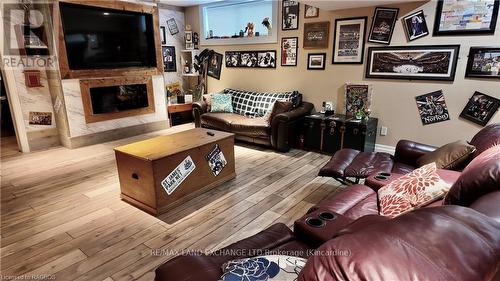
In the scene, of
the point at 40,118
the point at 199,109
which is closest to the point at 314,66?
the point at 199,109

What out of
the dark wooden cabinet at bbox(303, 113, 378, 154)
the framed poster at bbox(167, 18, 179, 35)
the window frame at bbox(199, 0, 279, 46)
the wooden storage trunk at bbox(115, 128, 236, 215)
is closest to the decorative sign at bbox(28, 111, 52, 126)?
the wooden storage trunk at bbox(115, 128, 236, 215)

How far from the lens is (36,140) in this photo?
4.38 metres

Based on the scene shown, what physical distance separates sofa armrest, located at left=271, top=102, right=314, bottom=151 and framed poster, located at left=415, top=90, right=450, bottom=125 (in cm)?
158

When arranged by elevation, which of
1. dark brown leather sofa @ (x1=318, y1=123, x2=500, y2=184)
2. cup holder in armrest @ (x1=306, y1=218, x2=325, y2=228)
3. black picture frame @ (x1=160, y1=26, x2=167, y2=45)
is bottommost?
dark brown leather sofa @ (x1=318, y1=123, x2=500, y2=184)

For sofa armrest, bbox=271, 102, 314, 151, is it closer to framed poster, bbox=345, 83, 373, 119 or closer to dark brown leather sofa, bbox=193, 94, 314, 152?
dark brown leather sofa, bbox=193, 94, 314, 152

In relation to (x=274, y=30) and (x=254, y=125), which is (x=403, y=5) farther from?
(x=254, y=125)

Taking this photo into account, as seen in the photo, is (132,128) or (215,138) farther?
(132,128)

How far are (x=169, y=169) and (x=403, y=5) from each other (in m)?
3.55

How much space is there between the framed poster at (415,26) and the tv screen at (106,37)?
4177 mm

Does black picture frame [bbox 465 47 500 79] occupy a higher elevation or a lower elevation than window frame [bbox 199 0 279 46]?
lower

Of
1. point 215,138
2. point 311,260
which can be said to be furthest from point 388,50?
point 311,260

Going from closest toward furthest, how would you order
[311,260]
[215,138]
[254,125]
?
[311,260]
[215,138]
[254,125]

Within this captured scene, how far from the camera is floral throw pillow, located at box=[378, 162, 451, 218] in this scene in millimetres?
1591

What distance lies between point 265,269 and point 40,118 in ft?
15.8
